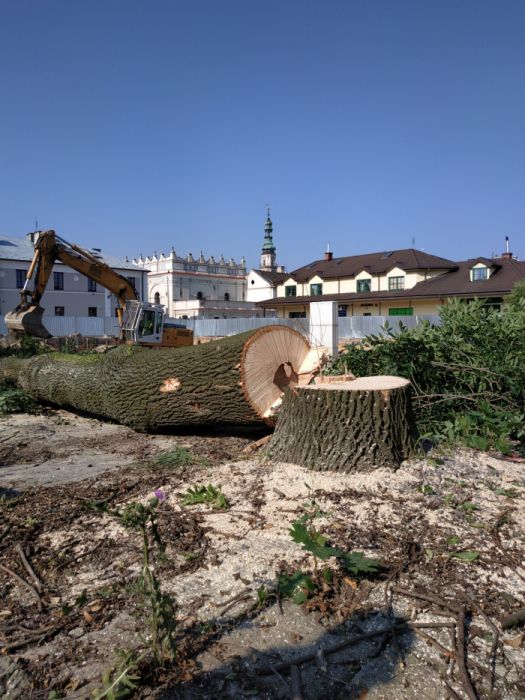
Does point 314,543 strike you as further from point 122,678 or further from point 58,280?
point 58,280

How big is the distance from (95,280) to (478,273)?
28.5 m

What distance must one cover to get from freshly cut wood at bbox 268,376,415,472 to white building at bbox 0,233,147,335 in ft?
116

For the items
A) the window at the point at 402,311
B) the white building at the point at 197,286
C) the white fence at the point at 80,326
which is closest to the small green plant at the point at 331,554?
the white fence at the point at 80,326

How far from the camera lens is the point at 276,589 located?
2596 mm

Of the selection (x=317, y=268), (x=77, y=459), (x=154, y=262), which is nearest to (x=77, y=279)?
(x=317, y=268)

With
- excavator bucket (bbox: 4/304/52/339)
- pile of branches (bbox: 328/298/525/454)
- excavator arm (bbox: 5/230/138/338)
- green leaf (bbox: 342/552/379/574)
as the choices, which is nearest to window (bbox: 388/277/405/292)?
excavator arm (bbox: 5/230/138/338)

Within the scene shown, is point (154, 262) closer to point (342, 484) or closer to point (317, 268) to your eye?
point (317, 268)

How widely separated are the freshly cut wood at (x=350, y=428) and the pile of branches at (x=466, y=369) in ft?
2.92

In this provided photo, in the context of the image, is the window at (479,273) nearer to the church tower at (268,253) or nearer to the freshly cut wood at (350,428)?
the freshly cut wood at (350,428)

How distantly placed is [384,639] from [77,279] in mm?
46150

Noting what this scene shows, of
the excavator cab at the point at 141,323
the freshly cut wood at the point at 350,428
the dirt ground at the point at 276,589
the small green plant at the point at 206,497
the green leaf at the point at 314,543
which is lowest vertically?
the dirt ground at the point at 276,589

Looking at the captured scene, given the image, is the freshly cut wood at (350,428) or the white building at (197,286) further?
the white building at (197,286)

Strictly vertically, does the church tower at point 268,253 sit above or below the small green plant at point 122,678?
above

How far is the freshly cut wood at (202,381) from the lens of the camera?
5859 millimetres
